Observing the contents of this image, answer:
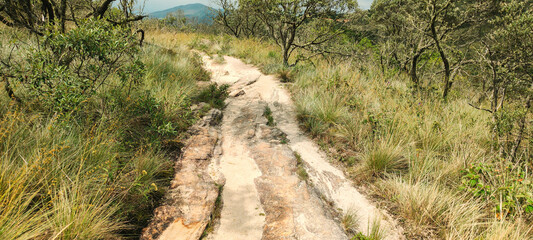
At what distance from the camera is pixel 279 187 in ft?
10.6

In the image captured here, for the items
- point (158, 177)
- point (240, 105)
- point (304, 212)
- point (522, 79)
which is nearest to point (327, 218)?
point (304, 212)

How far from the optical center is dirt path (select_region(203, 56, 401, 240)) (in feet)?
8.49

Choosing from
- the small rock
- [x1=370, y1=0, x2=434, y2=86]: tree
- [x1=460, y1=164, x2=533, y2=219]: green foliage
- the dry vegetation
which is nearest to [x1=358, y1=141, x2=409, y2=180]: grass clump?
the dry vegetation

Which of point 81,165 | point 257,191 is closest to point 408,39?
point 257,191

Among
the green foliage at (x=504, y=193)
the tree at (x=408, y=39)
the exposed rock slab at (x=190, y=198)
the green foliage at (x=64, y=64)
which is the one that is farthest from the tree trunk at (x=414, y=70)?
the green foliage at (x=64, y=64)

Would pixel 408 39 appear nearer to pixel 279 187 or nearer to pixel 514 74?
pixel 514 74

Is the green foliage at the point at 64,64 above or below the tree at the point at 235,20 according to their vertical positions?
below

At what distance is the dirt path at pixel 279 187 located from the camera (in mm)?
2588

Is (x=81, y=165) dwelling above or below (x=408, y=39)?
below

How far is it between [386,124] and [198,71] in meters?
5.62

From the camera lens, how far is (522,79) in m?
4.82

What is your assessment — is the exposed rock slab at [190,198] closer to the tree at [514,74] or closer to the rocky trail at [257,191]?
the rocky trail at [257,191]

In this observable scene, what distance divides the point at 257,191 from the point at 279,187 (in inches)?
11.2

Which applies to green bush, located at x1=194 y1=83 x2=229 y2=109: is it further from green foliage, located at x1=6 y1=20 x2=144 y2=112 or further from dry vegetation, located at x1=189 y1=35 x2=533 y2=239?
green foliage, located at x1=6 y1=20 x2=144 y2=112
